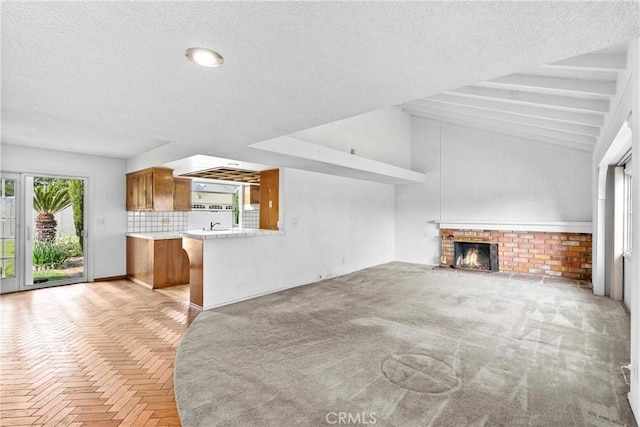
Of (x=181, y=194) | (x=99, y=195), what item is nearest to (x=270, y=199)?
(x=181, y=194)

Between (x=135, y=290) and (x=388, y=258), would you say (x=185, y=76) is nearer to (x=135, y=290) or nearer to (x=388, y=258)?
(x=135, y=290)

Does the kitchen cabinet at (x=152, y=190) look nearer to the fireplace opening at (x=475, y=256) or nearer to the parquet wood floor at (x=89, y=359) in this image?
the parquet wood floor at (x=89, y=359)

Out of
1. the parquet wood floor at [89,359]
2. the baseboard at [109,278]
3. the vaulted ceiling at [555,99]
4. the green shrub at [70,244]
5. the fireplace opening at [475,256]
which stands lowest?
the parquet wood floor at [89,359]

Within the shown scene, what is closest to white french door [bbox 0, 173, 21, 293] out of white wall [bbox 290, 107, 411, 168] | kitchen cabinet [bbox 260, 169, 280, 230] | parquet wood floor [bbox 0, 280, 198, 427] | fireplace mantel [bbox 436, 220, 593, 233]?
parquet wood floor [bbox 0, 280, 198, 427]

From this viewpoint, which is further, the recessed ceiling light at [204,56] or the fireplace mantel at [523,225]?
the fireplace mantel at [523,225]

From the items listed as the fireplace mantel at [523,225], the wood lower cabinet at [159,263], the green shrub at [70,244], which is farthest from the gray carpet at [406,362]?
the green shrub at [70,244]

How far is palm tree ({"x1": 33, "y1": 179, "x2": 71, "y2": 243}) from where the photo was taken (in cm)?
614

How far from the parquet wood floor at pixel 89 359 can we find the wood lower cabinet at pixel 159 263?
767 millimetres

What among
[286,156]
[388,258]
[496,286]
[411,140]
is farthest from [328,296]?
[411,140]

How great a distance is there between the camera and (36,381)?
97.3 inches

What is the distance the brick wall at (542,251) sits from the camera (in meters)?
6.03

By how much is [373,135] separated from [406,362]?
205 inches

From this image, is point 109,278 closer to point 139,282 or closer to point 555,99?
point 139,282

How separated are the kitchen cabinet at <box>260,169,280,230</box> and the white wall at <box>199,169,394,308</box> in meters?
0.14
